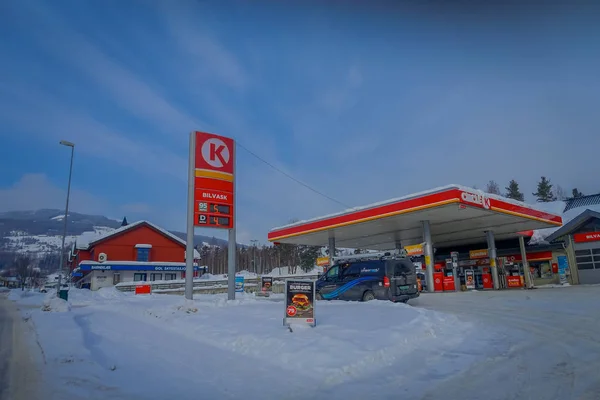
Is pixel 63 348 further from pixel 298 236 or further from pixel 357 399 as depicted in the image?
pixel 298 236

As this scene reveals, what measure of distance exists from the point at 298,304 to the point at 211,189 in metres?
10.1

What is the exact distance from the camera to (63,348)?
806cm

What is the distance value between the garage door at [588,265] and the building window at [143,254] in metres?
44.0

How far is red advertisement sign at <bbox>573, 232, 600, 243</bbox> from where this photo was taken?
28.9m

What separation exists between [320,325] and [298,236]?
2268 centimetres

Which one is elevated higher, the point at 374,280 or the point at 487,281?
the point at 374,280

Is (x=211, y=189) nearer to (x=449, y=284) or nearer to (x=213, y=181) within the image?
(x=213, y=181)

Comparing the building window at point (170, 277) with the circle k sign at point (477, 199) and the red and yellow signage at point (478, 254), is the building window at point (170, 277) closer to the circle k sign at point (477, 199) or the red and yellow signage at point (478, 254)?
the red and yellow signage at point (478, 254)

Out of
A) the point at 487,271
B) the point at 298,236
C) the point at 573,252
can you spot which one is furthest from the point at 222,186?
the point at 573,252

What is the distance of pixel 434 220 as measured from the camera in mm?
27234

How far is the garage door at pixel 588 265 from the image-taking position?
29.1 metres

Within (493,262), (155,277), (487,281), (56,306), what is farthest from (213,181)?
(155,277)

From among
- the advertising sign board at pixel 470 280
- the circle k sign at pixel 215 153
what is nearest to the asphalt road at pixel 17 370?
the circle k sign at pixel 215 153

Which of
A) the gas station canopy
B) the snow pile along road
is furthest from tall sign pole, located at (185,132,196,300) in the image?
the gas station canopy
